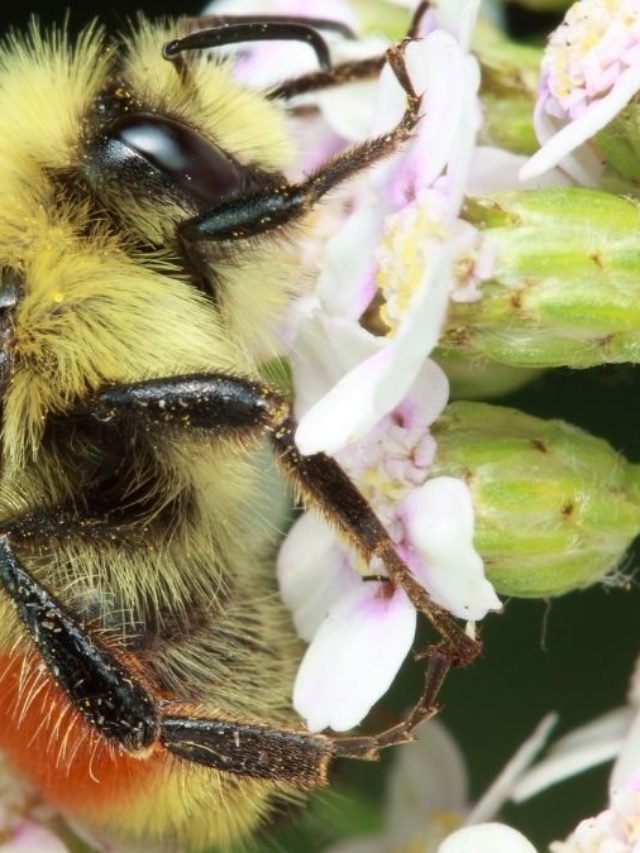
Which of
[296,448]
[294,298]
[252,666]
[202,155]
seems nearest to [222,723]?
[252,666]

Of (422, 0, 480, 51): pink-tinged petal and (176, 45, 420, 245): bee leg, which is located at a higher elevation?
(422, 0, 480, 51): pink-tinged petal

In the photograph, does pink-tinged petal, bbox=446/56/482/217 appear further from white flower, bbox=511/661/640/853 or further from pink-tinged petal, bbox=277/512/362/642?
white flower, bbox=511/661/640/853

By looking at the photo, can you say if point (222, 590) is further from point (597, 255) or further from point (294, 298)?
point (597, 255)

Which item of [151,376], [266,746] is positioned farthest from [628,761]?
[151,376]

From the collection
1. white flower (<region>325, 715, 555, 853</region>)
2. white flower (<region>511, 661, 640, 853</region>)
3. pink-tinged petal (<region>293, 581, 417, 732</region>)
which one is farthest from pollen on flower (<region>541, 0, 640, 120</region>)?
white flower (<region>325, 715, 555, 853</region>)

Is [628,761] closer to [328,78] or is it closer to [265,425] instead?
[265,425]

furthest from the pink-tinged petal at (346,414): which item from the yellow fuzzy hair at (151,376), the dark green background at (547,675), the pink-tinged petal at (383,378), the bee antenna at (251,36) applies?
the dark green background at (547,675)

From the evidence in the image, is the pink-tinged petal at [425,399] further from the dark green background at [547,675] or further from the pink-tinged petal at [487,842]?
the dark green background at [547,675]
